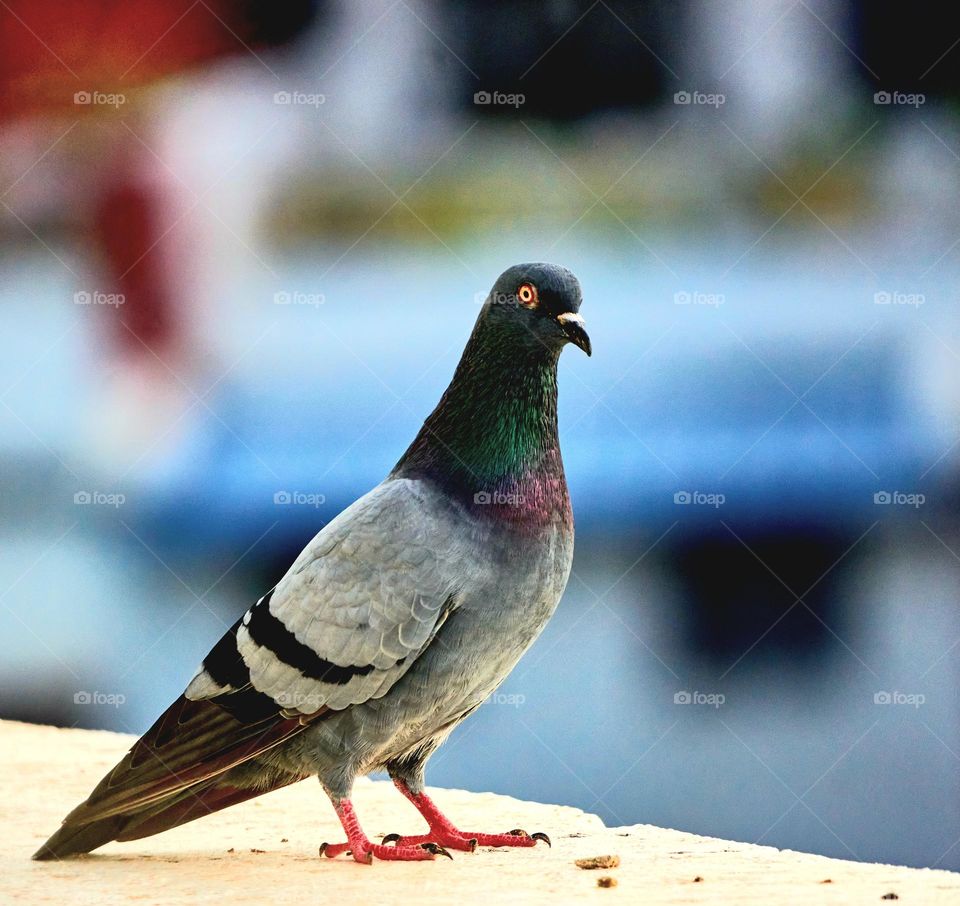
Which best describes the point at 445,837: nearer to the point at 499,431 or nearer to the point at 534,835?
the point at 534,835

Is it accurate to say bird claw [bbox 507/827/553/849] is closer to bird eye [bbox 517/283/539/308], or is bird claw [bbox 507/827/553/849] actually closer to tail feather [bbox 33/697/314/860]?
tail feather [bbox 33/697/314/860]

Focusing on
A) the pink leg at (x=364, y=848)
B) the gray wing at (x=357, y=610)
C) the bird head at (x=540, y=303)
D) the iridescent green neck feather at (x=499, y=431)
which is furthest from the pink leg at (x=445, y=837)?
the bird head at (x=540, y=303)

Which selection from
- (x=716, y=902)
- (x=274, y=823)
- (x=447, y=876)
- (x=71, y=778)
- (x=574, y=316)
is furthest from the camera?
(x=71, y=778)

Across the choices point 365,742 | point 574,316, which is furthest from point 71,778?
point 574,316

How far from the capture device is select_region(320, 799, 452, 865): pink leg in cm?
359

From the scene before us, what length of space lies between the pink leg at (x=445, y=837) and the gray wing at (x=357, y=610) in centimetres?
60

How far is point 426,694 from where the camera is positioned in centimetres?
353

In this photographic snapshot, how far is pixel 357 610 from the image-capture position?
11.6ft

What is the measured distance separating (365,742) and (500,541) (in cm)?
73

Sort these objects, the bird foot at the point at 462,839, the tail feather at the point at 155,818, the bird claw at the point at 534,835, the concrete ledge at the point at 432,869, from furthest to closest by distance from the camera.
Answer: the bird claw at the point at 534,835 < the bird foot at the point at 462,839 < the tail feather at the point at 155,818 < the concrete ledge at the point at 432,869

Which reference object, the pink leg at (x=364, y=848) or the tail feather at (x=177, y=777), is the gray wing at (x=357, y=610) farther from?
the pink leg at (x=364, y=848)

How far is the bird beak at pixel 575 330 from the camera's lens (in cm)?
365

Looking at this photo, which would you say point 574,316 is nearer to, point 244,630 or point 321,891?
point 244,630

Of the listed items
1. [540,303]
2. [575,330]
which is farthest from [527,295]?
[575,330]
